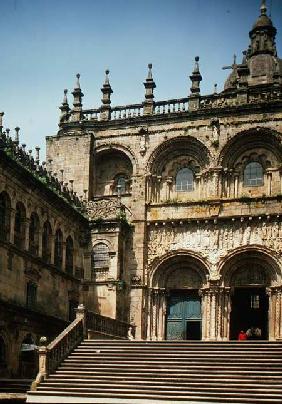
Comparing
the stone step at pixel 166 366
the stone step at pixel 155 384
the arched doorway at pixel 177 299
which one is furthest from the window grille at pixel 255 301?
the stone step at pixel 155 384

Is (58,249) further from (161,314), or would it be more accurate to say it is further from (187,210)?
(187,210)

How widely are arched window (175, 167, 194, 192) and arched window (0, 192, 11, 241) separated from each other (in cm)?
1197

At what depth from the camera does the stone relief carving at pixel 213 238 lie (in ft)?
114

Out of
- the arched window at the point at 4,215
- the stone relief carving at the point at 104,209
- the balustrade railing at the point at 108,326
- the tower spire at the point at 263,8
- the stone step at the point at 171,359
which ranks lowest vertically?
the stone step at the point at 171,359

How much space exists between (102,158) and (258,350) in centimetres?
1796

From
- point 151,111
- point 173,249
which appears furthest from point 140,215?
point 151,111

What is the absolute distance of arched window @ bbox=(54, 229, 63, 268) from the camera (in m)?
33.6

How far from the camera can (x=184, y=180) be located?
125ft

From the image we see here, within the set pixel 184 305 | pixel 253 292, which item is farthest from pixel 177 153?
pixel 253 292

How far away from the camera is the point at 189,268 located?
3650 cm

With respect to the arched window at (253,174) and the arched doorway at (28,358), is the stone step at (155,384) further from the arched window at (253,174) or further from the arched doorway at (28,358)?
the arched window at (253,174)

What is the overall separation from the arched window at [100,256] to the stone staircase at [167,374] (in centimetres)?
921

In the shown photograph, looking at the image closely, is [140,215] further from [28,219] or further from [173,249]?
[28,219]

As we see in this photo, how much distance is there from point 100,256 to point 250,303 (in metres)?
8.40
